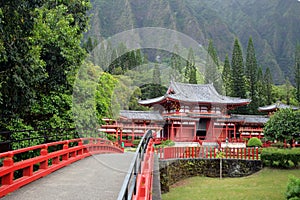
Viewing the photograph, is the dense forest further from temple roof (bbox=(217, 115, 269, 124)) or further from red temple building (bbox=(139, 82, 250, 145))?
temple roof (bbox=(217, 115, 269, 124))

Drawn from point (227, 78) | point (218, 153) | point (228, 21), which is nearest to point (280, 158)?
point (218, 153)

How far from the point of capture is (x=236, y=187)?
46.5 feet

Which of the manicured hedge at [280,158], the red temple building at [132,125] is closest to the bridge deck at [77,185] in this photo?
the manicured hedge at [280,158]

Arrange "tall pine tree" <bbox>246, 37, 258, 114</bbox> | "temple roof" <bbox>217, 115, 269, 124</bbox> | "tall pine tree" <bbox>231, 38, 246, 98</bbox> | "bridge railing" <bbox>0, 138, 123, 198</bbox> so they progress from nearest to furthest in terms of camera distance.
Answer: "bridge railing" <bbox>0, 138, 123, 198</bbox>, "temple roof" <bbox>217, 115, 269, 124</bbox>, "tall pine tree" <bbox>231, 38, 246, 98</bbox>, "tall pine tree" <bbox>246, 37, 258, 114</bbox>

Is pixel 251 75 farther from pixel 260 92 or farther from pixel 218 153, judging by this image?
pixel 218 153

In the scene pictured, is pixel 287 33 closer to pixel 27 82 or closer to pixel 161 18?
pixel 161 18

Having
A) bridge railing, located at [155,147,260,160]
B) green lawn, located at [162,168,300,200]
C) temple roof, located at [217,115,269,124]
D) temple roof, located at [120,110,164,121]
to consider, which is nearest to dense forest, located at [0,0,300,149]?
temple roof, located at [120,110,164,121]

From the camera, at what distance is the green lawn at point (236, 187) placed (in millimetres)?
12688

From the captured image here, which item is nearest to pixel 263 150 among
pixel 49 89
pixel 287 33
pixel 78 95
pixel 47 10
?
pixel 78 95

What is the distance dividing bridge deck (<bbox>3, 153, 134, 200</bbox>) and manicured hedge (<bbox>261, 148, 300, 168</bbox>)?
34.3ft

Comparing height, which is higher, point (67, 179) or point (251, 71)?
point (251, 71)

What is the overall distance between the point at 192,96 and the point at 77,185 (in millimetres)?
24345

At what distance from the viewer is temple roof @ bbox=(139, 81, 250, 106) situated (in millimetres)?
27861

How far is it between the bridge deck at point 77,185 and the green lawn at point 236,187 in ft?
17.4
